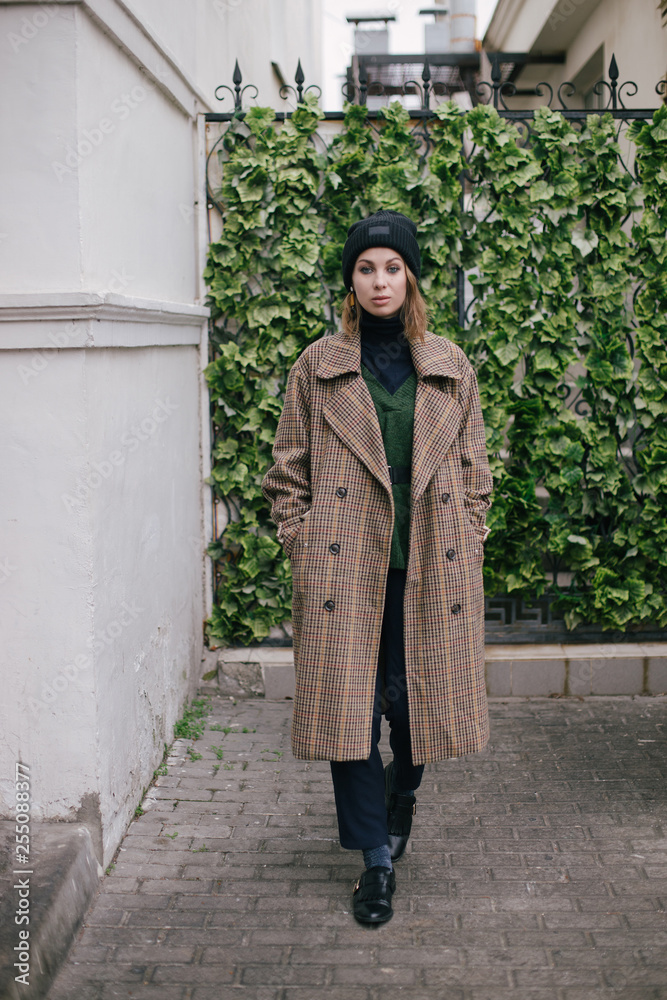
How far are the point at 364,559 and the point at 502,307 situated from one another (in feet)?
7.53

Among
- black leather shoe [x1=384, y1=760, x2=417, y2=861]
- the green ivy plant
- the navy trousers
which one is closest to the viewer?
the navy trousers

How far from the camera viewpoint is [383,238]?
2879 millimetres

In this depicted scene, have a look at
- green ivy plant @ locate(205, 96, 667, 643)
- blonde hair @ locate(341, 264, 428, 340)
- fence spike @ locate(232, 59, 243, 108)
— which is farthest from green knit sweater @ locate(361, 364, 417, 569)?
fence spike @ locate(232, 59, 243, 108)

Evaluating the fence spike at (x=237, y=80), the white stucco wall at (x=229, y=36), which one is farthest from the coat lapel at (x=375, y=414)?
the fence spike at (x=237, y=80)

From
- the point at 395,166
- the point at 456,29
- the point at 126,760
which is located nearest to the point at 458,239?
the point at 395,166

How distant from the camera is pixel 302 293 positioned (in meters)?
4.73

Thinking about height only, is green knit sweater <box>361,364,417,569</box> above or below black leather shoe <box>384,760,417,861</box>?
above

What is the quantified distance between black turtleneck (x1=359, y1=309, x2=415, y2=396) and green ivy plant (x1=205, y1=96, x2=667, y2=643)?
1.72 m

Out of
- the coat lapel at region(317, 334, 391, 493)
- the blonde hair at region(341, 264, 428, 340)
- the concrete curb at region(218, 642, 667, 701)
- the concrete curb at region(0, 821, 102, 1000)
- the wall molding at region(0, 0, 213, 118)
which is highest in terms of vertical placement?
the wall molding at region(0, 0, 213, 118)

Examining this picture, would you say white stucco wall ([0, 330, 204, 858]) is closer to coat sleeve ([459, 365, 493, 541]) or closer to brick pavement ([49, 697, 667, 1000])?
brick pavement ([49, 697, 667, 1000])

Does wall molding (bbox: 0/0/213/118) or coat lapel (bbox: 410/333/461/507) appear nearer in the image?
coat lapel (bbox: 410/333/461/507)

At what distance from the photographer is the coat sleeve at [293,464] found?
302 cm

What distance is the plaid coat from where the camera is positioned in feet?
9.50

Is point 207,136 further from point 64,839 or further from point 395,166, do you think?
point 64,839
